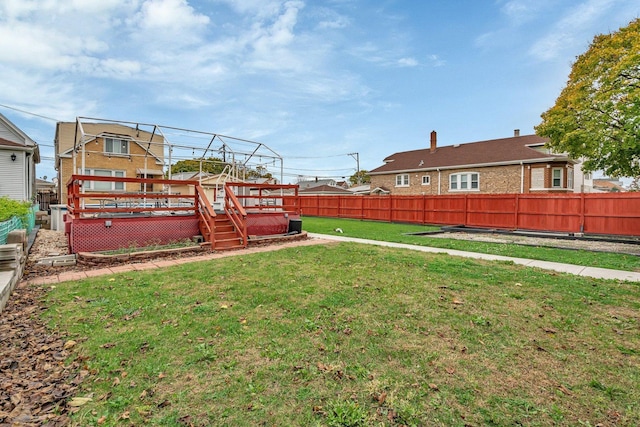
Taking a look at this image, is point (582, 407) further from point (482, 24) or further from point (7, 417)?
point (482, 24)

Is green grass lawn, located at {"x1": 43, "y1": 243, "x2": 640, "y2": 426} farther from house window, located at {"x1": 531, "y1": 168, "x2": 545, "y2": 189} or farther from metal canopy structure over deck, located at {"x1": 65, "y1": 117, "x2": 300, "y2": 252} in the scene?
house window, located at {"x1": 531, "y1": 168, "x2": 545, "y2": 189}

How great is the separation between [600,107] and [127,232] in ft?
70.5

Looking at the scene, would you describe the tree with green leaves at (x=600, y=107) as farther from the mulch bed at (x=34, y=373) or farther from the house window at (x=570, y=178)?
the mulch bed at (x=34, y=373)

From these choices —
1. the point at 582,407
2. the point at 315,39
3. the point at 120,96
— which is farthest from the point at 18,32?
the point at 582,407

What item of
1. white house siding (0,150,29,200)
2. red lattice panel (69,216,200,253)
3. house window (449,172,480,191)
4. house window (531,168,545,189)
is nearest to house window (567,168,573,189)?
house window (531,168,545,189)

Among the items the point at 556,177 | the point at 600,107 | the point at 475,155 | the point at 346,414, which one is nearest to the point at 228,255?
the point at 346,414

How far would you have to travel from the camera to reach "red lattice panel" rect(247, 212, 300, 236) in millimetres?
10819

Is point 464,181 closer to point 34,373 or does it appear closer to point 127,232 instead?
point 127,232

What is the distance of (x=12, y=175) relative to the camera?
49.5 feet

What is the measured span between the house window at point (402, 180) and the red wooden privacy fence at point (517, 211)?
7.93 metres

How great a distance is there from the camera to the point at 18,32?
13.0 meters

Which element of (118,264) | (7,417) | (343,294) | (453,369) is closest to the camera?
(7,417)

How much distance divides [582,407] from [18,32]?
1956 cm

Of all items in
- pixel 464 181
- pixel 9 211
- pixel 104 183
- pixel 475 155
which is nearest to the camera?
pixel 9 211
